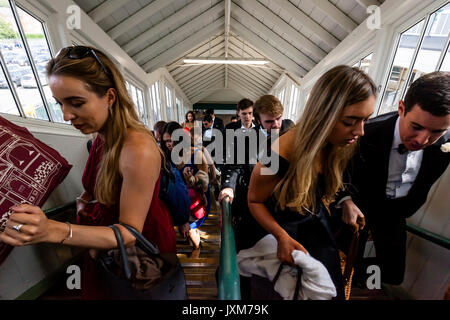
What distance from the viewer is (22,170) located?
1.33 meters

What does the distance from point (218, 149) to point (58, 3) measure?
2832mm

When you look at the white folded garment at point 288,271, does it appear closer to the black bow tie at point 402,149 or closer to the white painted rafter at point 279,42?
the black bow tie at point 402,149

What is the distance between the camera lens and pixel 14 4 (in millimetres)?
1918

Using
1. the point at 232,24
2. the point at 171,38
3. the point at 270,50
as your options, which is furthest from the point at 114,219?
the point at 232,24

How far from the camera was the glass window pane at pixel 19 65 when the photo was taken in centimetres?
181

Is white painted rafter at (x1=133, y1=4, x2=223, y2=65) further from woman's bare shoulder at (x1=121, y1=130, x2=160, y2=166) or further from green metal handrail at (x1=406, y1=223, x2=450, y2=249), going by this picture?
green metal handrail at (x1=406, y1=223, x2=450, y2=249)

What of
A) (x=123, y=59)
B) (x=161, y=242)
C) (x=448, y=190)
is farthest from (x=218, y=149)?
(x=123, y=59)

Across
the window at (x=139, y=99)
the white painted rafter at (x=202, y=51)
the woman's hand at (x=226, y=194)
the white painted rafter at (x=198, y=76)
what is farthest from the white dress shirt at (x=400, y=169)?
the white painted rafter at (x=198, y=76)

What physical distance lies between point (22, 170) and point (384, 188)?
253 cm

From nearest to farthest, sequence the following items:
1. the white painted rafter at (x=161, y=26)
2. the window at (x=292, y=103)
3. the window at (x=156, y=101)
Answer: the white painted rafter at (x=161, y=26) < the window at (x=156, y=101) < the window at (x=292, y=103)

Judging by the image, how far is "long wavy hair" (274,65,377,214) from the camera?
0.85 metres

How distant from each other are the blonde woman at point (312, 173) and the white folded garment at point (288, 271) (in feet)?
0.17

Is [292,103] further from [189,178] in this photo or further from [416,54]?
[189,178]
